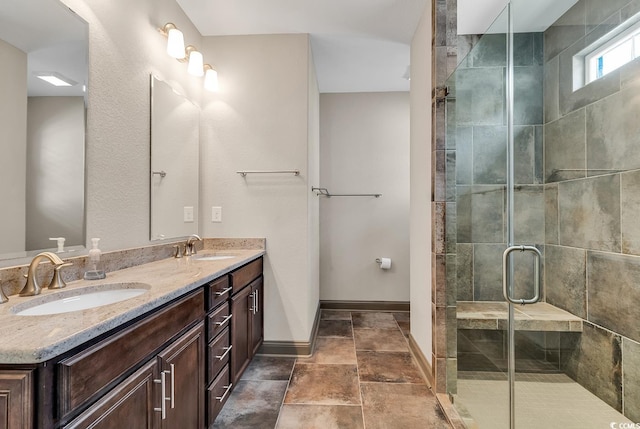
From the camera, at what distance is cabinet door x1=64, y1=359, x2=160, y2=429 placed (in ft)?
2.48

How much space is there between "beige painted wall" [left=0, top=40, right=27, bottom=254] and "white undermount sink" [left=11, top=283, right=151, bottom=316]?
0.77 feet

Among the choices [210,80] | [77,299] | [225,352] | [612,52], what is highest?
[210,80]

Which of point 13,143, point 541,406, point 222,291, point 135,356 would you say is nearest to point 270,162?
point 222,291

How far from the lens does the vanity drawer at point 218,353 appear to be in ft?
4.68

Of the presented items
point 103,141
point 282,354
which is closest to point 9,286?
point 103,141

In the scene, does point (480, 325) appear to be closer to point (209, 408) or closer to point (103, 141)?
point (209, 408)

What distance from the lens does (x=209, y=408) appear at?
4.59 ft

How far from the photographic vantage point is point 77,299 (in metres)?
1.13

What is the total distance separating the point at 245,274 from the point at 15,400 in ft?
4.38

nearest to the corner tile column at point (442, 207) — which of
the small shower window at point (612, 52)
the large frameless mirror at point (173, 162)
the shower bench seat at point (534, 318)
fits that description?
the shower bench seat at point (534, 318)

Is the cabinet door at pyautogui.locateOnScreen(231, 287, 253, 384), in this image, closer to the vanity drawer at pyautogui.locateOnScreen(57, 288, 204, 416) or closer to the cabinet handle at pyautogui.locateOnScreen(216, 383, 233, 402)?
the cabinet handle at pyautogui.locateOnScreen(216, 383, 233, 402)

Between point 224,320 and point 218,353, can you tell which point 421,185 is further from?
point 218,353

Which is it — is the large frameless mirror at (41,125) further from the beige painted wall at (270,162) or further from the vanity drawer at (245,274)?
the beige painted wall at (270,162)

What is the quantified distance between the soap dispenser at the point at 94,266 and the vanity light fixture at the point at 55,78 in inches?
26.5
